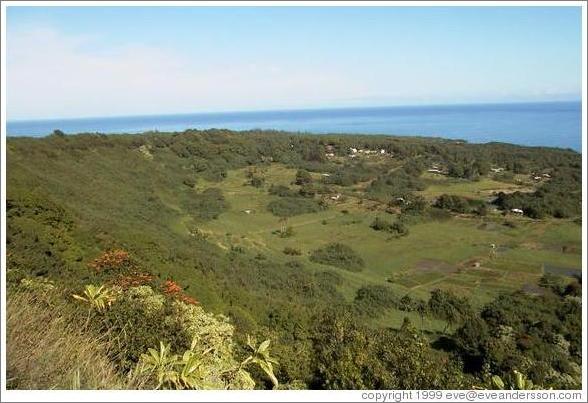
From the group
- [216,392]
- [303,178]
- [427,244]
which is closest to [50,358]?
[216,392]

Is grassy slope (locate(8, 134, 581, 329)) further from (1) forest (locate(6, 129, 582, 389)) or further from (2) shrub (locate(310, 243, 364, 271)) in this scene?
(2) shrub (locate(310, 243, 364, 271))

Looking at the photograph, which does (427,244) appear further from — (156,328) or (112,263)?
(156,328)

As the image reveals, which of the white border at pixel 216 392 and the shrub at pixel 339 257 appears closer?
the white border at pixel 216 392

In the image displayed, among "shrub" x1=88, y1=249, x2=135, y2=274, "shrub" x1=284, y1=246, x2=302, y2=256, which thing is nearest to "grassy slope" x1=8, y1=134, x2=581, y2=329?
"shrub" x1=284, y1=246, x2=302, y2=256

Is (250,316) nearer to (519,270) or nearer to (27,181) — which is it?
(27,181)

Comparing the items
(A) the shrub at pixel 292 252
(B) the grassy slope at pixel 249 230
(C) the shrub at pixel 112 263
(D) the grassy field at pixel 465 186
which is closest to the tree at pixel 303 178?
(B) the grassy slope at pixel 249 230

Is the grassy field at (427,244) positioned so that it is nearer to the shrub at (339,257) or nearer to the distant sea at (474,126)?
the shrub at (339,257)
